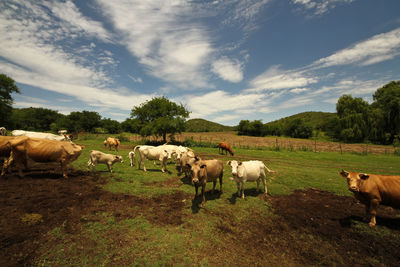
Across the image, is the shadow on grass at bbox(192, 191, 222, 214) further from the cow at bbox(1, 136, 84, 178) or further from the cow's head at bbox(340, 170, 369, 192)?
the cow at bbox(1, 136, 84, 178)

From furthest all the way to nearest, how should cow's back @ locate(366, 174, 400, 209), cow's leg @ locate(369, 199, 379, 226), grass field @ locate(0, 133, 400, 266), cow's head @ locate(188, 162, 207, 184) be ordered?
cow's head @ locate(188, 162, 207, 184) < cow's leg @ locate(369, 199, 379, 226) < cow's back @ locate(366, 174, 400, 209) < grass field @ locate(0, 133, 400, 266)

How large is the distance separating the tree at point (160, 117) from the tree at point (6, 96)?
32389mm

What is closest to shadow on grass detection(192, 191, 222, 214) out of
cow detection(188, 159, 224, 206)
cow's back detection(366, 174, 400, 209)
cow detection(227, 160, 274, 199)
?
cow detection(188, 159, 224, 206)

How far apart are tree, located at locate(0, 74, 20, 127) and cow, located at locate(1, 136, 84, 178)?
4741cm

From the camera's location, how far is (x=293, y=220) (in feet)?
18.9

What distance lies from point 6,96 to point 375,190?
64.2m

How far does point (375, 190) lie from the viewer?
17.5 feet

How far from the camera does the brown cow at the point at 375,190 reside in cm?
516

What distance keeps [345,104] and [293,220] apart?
217 feet

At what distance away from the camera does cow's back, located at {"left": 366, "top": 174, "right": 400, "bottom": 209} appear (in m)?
5.12

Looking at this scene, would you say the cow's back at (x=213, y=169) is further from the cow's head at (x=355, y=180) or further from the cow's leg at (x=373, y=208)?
the cow's leg at (x=373, y=208)

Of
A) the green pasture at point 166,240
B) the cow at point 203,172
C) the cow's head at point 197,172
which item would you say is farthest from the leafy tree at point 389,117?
the cow's head at point 197,172

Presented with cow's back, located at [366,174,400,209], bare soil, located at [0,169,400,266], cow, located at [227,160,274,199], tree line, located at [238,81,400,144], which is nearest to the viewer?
bare soil, located at [0,169,400,266]

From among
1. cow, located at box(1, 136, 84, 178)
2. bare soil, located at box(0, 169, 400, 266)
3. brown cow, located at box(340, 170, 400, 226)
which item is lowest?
bare soil, located at box(0, 169, 400, 266)
